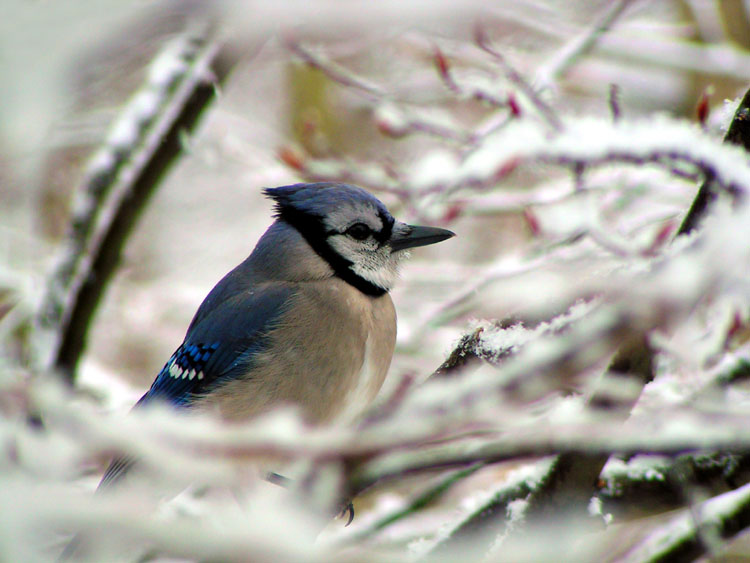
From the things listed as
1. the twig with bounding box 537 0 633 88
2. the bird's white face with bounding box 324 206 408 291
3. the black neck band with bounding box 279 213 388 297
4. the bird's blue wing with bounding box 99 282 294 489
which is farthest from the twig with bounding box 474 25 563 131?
the bird's blue wing with bounding box 99 282 294 489

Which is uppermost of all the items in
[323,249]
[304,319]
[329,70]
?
[329,70]

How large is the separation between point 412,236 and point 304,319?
38cm

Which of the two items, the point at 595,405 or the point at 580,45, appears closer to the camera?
the point at 595,405

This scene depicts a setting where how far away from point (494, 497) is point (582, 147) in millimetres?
779

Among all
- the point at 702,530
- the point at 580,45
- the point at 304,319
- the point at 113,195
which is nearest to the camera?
the point at 702,530

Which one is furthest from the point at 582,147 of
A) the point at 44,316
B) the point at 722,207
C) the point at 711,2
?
the point at 711,2

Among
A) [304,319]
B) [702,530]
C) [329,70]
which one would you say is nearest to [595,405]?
[702,530]

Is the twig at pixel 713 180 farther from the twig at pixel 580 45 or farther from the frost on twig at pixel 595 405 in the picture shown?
the twig at pixel 580 45

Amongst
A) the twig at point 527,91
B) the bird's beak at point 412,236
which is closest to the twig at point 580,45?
the twig at point 527,91

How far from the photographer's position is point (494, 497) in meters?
1.49

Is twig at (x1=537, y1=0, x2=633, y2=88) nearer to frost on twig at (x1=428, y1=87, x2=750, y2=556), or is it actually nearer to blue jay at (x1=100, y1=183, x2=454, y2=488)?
blue jay at (x1=100, y1=183, x2=454, y2=488)

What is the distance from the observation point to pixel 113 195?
99.0 inches

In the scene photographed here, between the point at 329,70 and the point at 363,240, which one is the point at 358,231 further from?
the point at 329,70

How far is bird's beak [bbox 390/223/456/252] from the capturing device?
2053 millimetres
